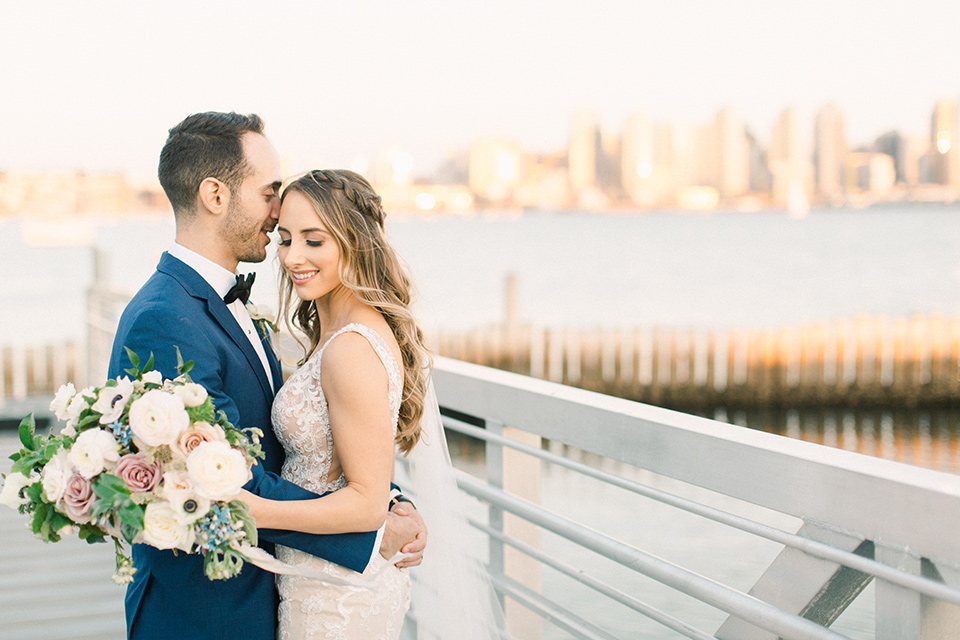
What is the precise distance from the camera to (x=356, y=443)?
75.8 inches

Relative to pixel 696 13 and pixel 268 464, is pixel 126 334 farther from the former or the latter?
pixel 696 13

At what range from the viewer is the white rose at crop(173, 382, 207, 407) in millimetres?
1612

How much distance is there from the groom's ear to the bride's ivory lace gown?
441 millimetres

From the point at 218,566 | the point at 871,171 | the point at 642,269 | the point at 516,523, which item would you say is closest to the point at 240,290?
the point at 218,566

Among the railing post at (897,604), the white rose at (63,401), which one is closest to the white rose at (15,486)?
the white rose at (63,401)

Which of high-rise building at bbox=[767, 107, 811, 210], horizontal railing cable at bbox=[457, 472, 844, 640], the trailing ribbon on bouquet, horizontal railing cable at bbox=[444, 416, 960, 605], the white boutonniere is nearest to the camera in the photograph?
horizontal railing cable at bbox=[444, 416, 960, 605]

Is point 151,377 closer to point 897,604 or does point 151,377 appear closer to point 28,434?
point 28,434

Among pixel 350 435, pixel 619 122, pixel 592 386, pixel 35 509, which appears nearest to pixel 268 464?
pixel 350 435

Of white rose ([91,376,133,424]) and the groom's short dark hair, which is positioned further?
the groom's short dark hair

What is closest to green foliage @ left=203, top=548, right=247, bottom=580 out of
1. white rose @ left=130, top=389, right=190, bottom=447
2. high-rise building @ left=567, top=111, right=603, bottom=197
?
white rose @ left=130, top=389, right=190, bottom=447

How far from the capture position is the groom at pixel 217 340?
1.94 metres

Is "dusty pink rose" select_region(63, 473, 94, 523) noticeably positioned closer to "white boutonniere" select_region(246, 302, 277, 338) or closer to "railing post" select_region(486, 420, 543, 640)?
"white boutonniere" select_region(246, 302, 277, 338)

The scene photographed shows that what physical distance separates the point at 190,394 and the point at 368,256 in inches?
25.9

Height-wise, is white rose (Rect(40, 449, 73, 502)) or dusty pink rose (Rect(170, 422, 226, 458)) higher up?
dusty pink rose (Rect(170, 422, 226, 458))
